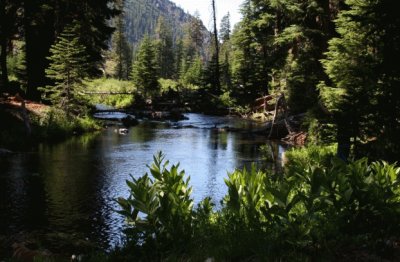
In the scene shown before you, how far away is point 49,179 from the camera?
13961 millimetres

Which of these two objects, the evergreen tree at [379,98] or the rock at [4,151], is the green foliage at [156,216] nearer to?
the evergreen tree at [379,98]

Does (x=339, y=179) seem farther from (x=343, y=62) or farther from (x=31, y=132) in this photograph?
(x=31, y=132)

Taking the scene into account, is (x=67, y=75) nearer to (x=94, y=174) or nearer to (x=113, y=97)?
(x=94, y=174)

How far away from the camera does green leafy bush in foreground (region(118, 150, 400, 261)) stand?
16.4 ft

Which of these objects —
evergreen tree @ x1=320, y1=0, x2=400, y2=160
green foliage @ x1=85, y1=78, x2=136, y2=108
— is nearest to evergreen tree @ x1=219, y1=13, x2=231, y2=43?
green foliage @ x1=85, y1=78, x2=136, y2=108

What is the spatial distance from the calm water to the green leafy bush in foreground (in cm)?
365

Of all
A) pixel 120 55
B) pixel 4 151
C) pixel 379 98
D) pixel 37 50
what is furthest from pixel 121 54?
pixel 379 98

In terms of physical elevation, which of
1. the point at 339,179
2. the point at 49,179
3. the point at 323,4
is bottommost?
the point at 49,179

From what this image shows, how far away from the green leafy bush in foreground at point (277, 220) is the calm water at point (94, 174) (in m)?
3.65

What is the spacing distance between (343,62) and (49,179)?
13611 millimetres

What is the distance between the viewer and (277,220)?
16.6 ft

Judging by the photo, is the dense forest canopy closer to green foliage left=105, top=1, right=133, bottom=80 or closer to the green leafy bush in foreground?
the green leafy bush in foreground

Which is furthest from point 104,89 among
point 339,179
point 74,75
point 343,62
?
point 339,179

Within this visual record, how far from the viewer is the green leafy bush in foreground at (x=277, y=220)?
5008 millimetres
